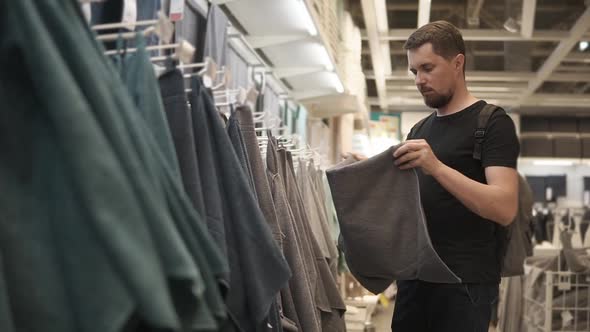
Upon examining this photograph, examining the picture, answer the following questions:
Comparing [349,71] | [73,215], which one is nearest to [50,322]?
[73,215]

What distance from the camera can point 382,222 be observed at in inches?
85.1

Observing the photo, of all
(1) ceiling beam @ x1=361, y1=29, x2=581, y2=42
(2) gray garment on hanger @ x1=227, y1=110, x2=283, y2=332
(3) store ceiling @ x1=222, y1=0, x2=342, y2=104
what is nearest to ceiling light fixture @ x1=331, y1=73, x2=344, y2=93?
(3) store ceiling @ x1=222, y1=0, x2=342, y2=104

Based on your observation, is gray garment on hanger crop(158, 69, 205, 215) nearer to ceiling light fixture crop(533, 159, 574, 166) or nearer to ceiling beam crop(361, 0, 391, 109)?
ceiling beam crop(361, 0, 391, 109)

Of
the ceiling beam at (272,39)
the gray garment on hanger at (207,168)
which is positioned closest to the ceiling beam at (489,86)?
the ceiling beam at (272,39)

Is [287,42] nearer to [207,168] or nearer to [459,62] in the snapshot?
[459,62]

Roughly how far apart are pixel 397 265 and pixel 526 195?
3.93 metres

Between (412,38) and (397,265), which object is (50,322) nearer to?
(397,265)

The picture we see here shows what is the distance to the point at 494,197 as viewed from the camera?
2.01 meters

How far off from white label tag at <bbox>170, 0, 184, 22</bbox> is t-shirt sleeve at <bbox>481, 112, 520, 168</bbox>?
108cm

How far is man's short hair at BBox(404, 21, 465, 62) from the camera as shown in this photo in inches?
86.8

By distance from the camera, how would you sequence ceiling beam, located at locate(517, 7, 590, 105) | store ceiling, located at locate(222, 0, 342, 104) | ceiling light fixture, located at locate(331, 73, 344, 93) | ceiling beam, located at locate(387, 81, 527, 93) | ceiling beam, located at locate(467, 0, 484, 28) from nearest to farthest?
store ceiling, located at locate(222, 0, 342, 104) → ceiling light fixture, located at locate(331, 73, 344, 93) → ceiling beam, located at locate(517, 7, 590, 105) → ceiling beam, located at locate(467, 0, 484, 28) → ceiling beam, located at locate(387, 81, 527, 93)

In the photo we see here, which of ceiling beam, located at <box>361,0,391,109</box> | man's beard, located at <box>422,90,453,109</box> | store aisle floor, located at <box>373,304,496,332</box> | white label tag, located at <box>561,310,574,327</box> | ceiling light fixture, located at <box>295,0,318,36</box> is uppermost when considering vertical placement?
ceiling beam, located at <box>361,0,391,109</box>

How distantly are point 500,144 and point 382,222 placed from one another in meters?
0.47

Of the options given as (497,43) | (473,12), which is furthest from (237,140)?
(497,43)
